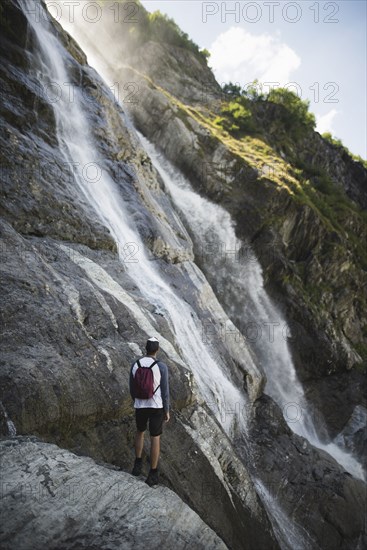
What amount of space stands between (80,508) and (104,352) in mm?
3640

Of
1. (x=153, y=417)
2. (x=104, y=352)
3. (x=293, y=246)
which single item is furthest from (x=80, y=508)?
(x=293, y=246)

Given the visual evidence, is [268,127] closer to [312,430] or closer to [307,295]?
[307,295]

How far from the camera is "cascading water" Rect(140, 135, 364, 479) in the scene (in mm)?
21359

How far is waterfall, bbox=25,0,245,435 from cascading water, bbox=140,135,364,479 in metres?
8.13

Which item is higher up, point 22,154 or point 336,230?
point 336,230

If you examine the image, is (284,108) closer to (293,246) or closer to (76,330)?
(293,246)

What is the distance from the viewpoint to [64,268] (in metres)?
9.10

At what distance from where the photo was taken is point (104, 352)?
777cm

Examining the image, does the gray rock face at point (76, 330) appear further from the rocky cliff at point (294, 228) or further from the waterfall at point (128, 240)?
the rocky cliff at point (294, 228)

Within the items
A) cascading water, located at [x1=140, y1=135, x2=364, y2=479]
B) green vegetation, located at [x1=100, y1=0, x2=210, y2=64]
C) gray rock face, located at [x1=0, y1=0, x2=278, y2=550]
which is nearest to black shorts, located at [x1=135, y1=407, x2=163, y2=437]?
gray rock face, located at [x1=0, y1=0, x2=278, y2=550]

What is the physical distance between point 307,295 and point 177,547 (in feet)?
77.5

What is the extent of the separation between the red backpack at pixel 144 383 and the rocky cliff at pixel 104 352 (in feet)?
3.84

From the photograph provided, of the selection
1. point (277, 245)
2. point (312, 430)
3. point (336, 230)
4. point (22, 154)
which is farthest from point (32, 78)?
point (336, 230)

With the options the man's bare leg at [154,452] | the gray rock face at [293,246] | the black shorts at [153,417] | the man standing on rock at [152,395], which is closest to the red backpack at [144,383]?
the man standing on rock at [152,395]
